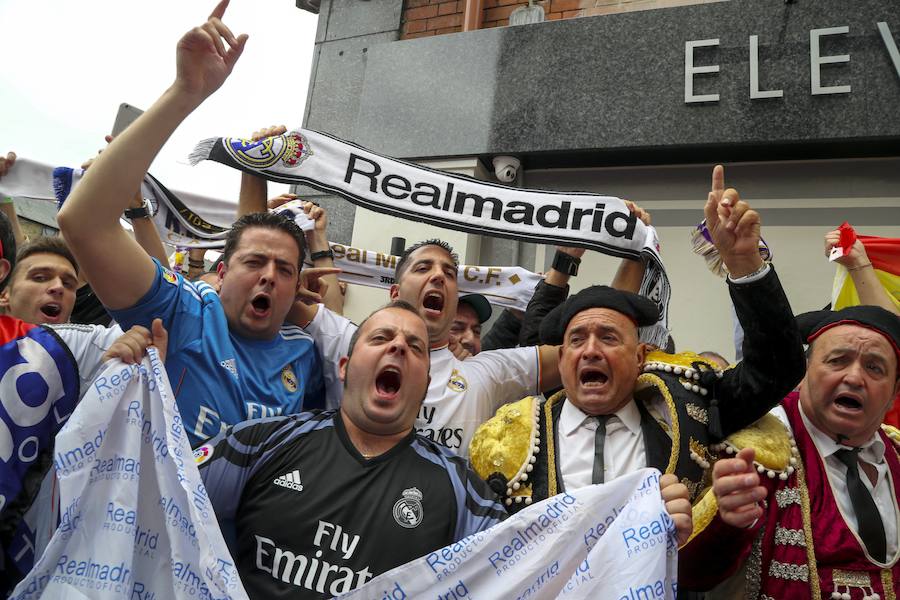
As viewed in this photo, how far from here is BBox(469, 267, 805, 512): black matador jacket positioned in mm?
2178

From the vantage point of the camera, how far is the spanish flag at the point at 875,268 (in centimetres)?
347

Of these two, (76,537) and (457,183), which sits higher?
(457,183)

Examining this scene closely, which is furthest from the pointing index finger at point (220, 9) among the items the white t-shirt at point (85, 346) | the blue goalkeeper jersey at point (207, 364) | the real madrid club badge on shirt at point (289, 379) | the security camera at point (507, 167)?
the security camera at point (507, 167)

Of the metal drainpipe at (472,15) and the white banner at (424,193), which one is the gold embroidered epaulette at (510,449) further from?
the metal drainpipe at (472,15)

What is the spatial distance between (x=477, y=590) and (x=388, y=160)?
2737mm

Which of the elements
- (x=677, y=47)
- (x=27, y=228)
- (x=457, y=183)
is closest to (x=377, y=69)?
(x=677, y=47)

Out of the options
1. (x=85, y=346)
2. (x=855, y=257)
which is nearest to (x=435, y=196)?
(x=85, y=346)

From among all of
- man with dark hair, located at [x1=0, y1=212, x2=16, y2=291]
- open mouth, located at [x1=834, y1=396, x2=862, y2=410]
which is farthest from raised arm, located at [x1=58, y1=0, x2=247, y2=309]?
open mouth, located at [x1=834, y1=396, x2=862, y2=410]

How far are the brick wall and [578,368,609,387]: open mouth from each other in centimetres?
504

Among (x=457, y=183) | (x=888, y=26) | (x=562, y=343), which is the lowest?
(x=562, y=343)

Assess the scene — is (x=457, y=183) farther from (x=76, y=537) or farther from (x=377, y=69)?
(x=377, y=69)

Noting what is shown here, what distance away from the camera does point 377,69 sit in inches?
266

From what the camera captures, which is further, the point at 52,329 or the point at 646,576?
the point at 52,329

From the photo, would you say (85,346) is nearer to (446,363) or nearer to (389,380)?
(389,380)
